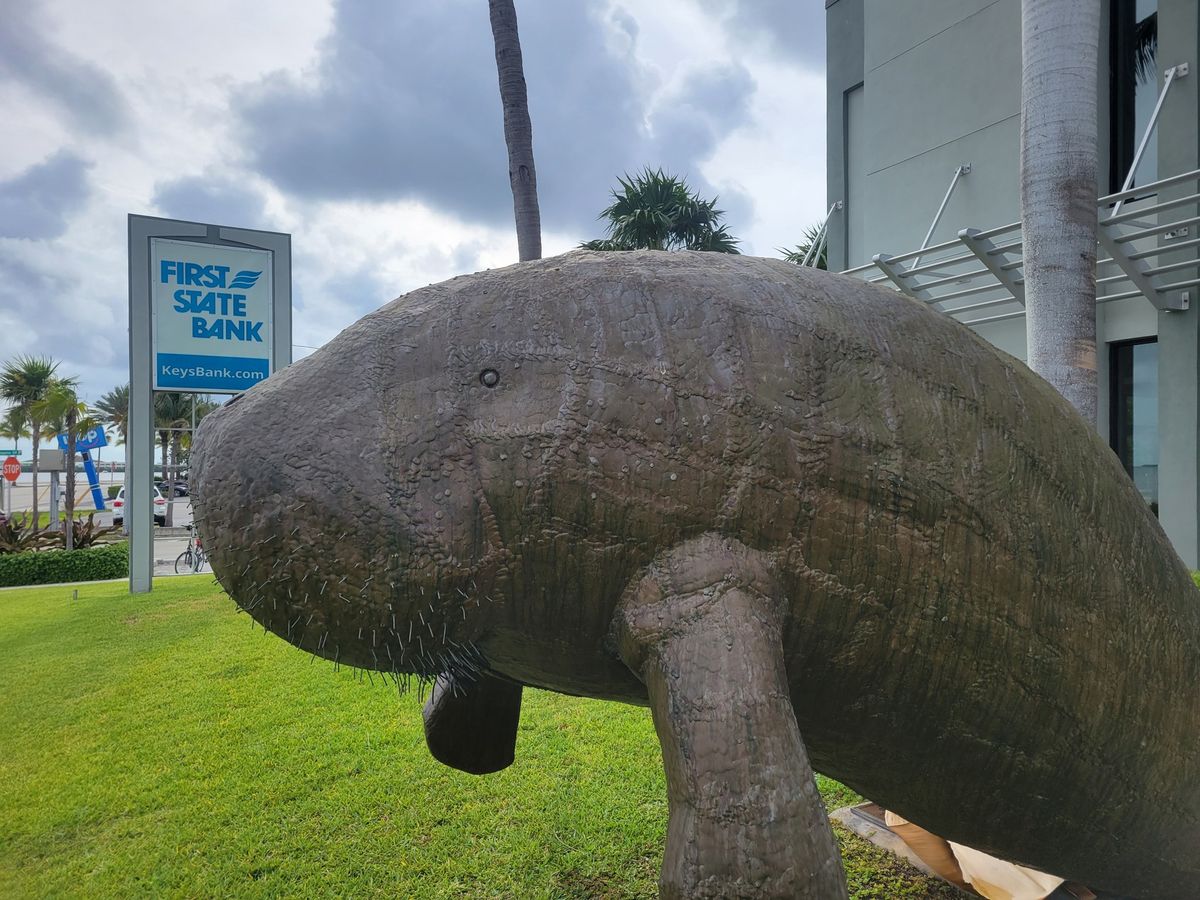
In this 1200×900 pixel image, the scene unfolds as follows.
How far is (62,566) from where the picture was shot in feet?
49.9

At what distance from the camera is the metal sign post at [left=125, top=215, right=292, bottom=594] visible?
12.0 m

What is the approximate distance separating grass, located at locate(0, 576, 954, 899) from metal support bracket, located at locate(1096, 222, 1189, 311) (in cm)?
639

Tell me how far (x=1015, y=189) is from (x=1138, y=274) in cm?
275

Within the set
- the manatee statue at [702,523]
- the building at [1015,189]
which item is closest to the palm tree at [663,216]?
the building at [1015,189]

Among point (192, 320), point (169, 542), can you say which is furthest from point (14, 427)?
point (192, 320)

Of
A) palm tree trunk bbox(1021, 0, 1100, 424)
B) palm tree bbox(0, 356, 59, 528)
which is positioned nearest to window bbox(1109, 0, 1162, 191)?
palm tree trunk bbox(1021, 0, 1100, 424)

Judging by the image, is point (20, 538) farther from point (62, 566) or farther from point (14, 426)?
point (14, 426)

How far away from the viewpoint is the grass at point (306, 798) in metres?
3.43

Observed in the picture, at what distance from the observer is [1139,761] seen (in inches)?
70.9

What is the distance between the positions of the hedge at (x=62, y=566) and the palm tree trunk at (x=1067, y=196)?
15.9 metres

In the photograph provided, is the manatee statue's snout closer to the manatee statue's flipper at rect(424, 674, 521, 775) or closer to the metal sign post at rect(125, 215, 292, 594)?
the manatee statue's flipper at rect(424, 674, 521, 775)

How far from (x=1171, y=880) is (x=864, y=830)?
1981mm

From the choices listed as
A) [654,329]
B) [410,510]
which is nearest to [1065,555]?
[654,329]

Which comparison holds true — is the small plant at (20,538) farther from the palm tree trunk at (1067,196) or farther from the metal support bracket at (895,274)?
the palm tree trunk at (1067,196)
